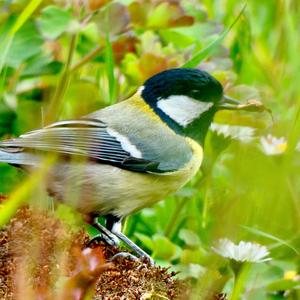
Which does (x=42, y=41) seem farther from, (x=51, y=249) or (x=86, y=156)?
(x=51, y=249)

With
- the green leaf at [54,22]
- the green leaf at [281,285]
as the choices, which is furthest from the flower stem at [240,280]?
the green leaf at [54,22]

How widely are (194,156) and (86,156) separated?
30cm

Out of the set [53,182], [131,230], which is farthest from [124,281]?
[131,230]

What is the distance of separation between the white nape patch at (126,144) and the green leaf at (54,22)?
609 millimetres

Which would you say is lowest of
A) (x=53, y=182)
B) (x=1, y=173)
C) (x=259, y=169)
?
(x=1, y=173)

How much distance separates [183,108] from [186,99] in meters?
0.03

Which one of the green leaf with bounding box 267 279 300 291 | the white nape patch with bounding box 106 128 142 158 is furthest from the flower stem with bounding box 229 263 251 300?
the white nape patch with bounding box 106 128 142 158

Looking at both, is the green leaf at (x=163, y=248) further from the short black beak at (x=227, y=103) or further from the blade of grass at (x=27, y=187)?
the blade of grass at (x=27, y=187)

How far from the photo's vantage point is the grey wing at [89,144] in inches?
78.8

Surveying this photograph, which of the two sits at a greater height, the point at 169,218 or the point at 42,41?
the point at 42,41

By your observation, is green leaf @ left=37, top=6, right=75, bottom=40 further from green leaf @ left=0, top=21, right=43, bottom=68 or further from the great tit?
the great tit

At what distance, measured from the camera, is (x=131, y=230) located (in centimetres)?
258

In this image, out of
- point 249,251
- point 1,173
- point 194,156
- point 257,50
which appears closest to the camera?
point 249,251

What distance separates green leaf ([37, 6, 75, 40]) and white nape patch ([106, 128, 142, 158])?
24.0 inches
